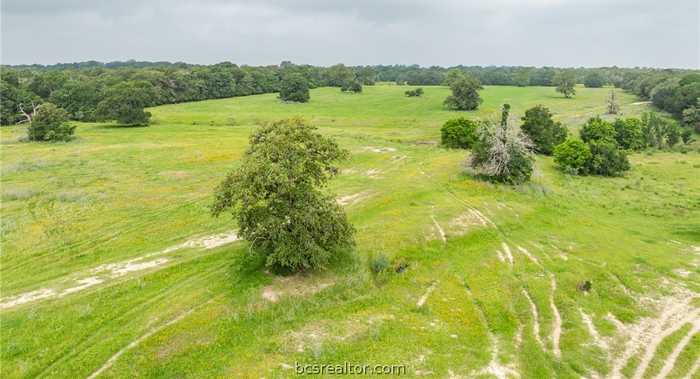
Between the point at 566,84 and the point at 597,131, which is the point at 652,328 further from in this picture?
the point at 566,84

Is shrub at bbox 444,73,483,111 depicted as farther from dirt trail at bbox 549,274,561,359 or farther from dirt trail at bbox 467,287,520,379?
dirt trail at bbox 467,287,520,379

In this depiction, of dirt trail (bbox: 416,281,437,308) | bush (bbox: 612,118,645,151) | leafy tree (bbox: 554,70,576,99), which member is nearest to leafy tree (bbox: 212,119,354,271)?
dirt trail (bbox: 416,281,437,308)

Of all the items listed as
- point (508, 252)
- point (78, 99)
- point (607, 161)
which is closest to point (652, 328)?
point (508, 252)

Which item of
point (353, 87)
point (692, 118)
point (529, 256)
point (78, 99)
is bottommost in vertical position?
point (529, 256)

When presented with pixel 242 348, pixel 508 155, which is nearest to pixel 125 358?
pixel 242 348

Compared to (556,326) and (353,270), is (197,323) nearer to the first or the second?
(353,270)
